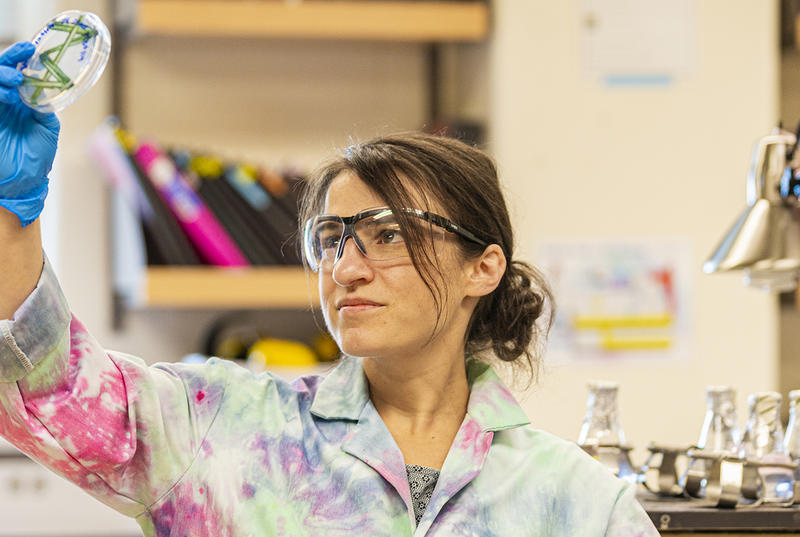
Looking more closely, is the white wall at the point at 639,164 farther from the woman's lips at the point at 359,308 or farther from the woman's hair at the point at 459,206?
the woman's lips at the point at 359,308

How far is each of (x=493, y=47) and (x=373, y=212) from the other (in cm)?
141

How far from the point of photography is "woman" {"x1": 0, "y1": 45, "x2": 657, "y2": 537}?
115 centimetres

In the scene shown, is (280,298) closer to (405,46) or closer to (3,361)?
(405,46)

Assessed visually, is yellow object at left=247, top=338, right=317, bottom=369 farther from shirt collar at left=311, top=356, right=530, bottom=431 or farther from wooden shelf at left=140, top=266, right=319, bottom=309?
shirt collar at left=311, top=356, right=530, bottom=431

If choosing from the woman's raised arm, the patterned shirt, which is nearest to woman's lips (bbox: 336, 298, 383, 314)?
the patterned shirt

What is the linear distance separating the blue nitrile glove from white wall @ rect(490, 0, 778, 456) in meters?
1.65

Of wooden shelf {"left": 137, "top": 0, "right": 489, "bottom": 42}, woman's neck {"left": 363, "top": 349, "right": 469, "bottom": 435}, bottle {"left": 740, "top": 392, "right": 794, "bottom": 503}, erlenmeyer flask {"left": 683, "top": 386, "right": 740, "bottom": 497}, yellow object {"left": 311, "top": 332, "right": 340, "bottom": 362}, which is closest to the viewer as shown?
Result: woman's neck {"left": 363, "top": 349, "right": 469, "bottom": 435}

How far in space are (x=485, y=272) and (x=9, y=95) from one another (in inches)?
27.2

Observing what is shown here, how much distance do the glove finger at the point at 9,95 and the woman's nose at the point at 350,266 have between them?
0.45m

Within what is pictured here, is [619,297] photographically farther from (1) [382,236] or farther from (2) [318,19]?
(1) [382,236]

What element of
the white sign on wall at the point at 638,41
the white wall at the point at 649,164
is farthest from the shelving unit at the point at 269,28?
the white sign on wall at the point at 638,41

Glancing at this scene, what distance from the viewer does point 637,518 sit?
1.40 m

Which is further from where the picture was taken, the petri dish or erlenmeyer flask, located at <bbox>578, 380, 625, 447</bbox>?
erlenmeyer flask, located at <bbox>578, 380, 625, 447</bbox>

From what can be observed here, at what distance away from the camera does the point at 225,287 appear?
8.57 feet
